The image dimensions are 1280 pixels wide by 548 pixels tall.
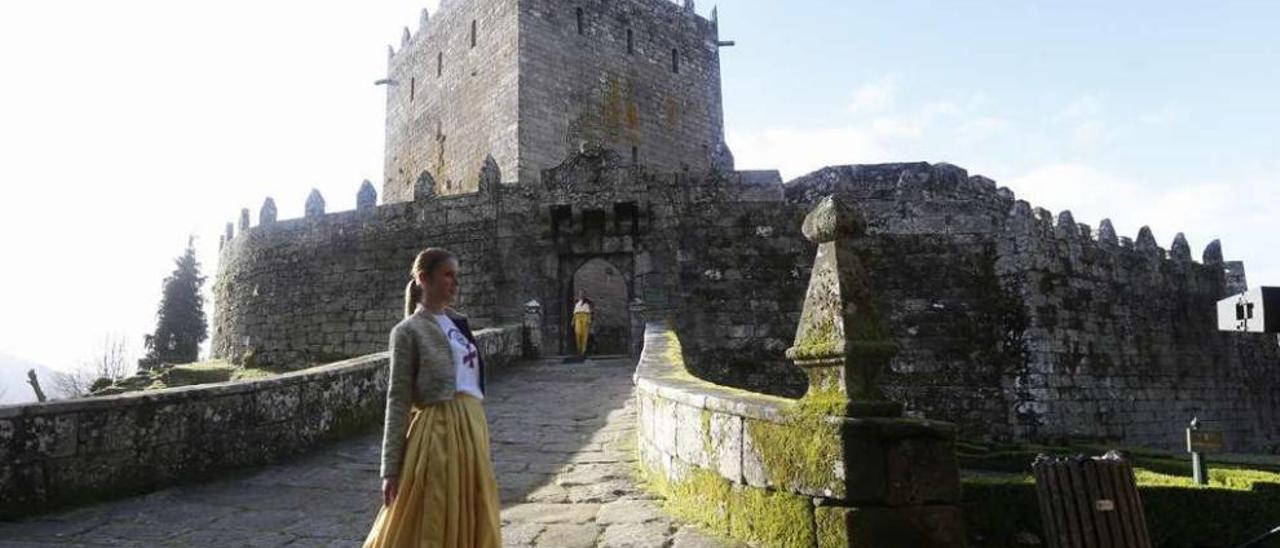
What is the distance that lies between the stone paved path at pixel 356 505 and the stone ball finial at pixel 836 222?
72.2 inches

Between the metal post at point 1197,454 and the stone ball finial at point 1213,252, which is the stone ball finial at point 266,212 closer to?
the metal post at point 1197,454

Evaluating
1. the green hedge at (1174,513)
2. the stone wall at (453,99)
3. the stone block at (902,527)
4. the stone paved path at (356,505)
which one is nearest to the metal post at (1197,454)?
the green hedge at (1174,513)

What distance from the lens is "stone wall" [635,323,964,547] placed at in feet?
12.4

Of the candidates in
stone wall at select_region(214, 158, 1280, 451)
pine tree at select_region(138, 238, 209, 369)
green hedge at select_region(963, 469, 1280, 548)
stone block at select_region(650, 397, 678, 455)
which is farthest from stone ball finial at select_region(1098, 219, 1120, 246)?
pine tree at select_region(138, 238, 209, 369)

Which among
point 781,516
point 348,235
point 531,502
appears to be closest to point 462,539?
point 781,516

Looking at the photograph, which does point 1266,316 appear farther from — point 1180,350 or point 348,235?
Result: point 348,235

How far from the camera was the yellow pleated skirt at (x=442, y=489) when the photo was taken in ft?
10.8

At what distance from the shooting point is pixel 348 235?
58.4 feet

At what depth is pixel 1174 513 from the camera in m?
8.05

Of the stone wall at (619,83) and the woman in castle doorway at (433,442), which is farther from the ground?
the stone wall at (619,83)

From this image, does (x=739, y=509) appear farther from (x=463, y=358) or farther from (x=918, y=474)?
(x=463, y=358)

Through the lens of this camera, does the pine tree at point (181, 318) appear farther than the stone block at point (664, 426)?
Yes

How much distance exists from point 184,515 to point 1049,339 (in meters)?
14.5

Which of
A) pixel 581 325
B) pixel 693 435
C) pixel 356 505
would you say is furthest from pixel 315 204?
pixel 693 435
